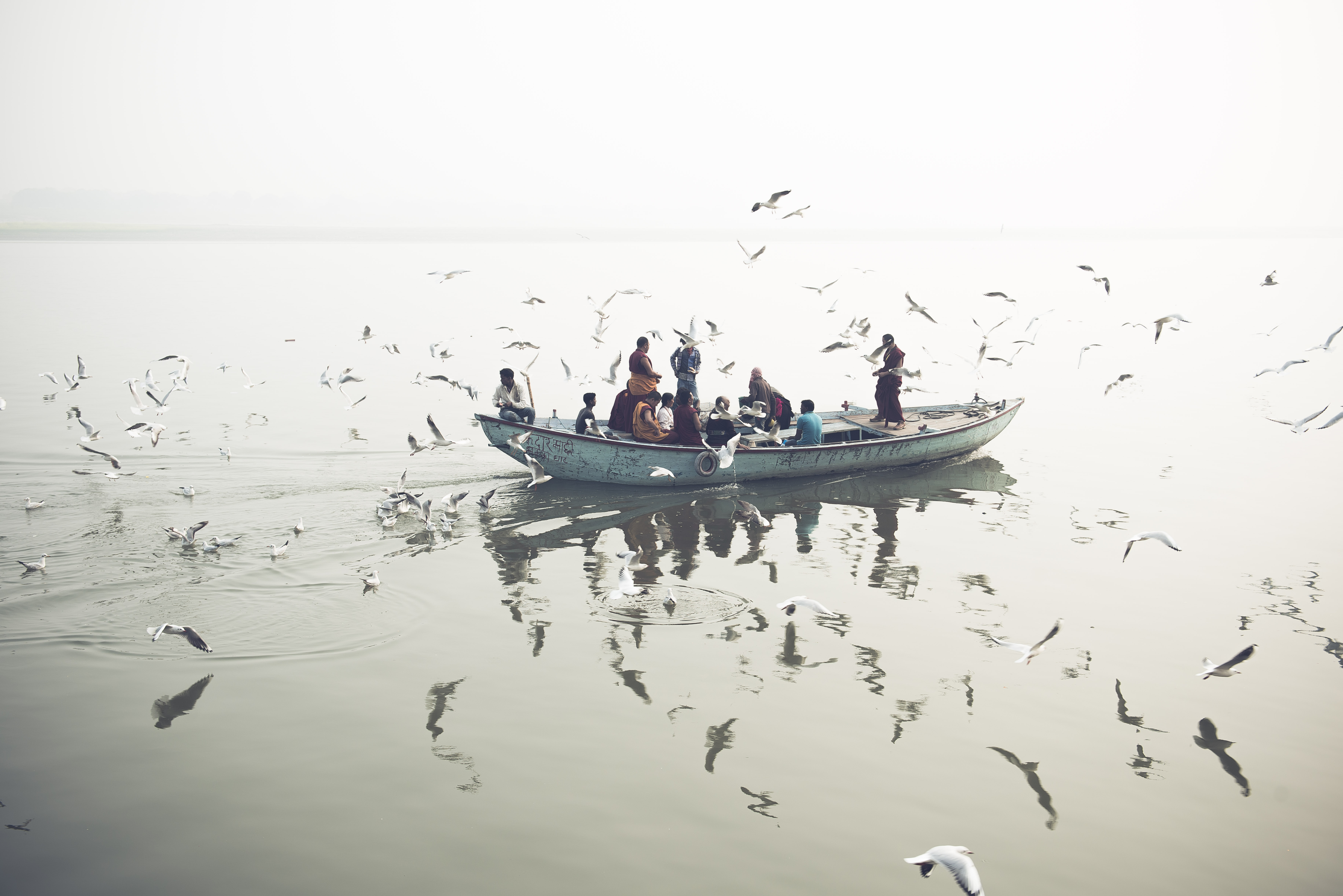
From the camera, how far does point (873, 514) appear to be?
624 inches

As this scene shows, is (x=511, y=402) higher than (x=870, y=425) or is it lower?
higher

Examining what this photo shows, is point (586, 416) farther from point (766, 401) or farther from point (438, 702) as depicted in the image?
point (438, 702)

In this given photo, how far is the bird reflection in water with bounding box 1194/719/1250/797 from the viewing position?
26.0 ft

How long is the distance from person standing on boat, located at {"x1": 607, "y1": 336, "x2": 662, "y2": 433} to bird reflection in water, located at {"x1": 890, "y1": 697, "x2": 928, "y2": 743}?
8694 mm

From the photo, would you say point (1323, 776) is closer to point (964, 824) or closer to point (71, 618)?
point (964, 824)

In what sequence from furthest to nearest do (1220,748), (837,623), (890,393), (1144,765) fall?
1. (890,393)
2. (837,623)
3. (1220,748)
4. (1144,765)

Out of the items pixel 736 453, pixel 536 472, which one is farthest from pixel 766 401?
pixel 536 472

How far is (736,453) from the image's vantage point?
1670 cm

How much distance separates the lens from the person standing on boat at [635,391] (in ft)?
54.9

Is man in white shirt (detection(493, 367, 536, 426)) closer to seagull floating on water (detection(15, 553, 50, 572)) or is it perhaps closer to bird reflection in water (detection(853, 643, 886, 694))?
seagull floating on water (detection(15, 553, 50, 572))

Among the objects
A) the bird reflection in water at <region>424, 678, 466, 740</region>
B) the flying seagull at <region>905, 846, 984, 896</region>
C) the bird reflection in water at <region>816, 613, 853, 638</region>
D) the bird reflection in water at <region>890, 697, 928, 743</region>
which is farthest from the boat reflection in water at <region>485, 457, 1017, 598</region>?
the flying seagull at <region>905, 846, 984, 896</region>

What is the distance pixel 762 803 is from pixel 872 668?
110 inches

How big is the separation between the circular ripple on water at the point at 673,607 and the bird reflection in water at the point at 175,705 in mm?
4399

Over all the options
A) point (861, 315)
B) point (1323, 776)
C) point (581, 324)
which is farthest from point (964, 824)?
point (861, 315)
